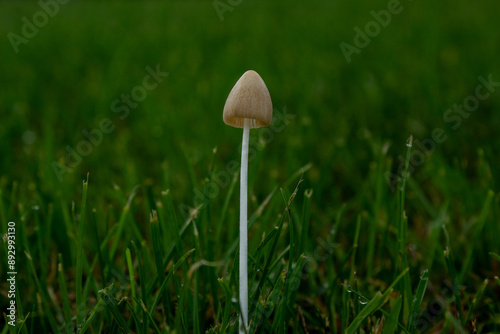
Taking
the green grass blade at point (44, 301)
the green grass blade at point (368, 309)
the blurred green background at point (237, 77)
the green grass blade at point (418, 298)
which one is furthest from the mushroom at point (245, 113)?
the blurred green background at point (237, 77)

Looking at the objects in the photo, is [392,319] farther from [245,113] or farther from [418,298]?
[245,113]

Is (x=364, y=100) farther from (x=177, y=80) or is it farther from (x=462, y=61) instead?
(x=177, y=80)

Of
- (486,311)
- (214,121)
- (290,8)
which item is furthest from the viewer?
(290,8)

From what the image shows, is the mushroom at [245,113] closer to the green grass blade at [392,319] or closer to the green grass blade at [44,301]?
the green grass blade at [392,319]

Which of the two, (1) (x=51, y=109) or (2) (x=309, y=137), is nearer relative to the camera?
(2) (x=309, y=137)

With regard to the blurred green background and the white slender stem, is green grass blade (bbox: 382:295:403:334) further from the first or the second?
the blurred green background

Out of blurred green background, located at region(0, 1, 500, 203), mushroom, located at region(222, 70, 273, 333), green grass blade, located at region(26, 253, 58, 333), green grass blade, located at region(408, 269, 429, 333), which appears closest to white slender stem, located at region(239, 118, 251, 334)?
mushroom, located at region(222, 70, 273, 333)

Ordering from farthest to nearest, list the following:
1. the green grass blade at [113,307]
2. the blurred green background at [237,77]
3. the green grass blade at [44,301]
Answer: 1. the blurred green background at [237,77]
2. the green grass blade at [44,301]
3. the green grass blade at [113,307]

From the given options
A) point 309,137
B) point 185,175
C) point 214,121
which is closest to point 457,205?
point 309,137
